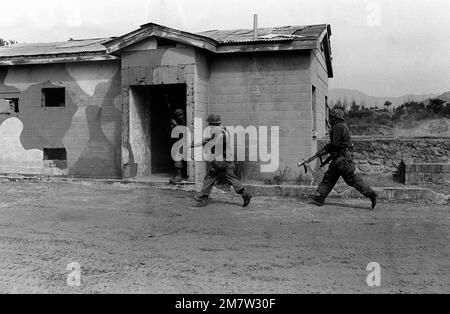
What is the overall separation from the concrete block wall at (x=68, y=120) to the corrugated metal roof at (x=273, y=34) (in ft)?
9.98

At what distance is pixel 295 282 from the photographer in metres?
4.57

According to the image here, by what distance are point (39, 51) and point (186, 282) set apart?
10927 mm

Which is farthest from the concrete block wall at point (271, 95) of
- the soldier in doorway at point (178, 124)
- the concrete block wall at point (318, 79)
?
the soldier in doorway at point (178, 124)

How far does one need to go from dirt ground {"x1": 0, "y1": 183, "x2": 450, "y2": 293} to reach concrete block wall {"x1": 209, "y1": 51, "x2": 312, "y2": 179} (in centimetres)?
194

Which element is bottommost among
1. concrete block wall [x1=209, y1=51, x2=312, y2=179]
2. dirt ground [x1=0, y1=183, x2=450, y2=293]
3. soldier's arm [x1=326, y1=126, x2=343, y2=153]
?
dirt ground [x1=0, y1=183, x2=450, y2=293]

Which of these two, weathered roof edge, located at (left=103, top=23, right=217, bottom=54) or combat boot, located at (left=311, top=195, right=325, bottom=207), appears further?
weathered roof edge, located at (left=103, top=23, right=217, bottom=54)

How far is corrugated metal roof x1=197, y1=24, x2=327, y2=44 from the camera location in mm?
10516

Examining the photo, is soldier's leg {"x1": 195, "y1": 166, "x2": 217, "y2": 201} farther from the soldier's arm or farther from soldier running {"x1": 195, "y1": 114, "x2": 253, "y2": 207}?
the soldier's arm

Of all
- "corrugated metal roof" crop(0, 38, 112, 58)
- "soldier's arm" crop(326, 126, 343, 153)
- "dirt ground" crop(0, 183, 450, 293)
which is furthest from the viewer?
"corrugated metal roof" crop(0, 38, 112, 58)

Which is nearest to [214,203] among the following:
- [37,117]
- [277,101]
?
[277,101]

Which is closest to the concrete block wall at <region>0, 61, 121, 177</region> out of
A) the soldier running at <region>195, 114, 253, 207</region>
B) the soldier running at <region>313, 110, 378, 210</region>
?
the soldier running at <region>195, 114, 253, 207</region>

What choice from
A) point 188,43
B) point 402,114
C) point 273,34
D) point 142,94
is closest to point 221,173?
point 188,43
